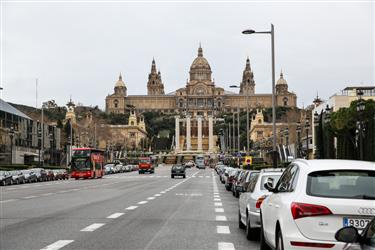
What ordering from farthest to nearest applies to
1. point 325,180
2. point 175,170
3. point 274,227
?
point 175,170 → point 274,227 → point 325,180

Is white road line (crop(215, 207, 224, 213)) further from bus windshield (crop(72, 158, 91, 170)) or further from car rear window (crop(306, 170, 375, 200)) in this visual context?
bus windshield (crop(72, 158, 91, 170))

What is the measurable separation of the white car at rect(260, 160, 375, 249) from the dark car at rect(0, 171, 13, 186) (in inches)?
1646

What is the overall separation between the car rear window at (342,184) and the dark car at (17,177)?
146 ft

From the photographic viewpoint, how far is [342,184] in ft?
25.7

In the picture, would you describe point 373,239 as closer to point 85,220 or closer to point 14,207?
point 85,220

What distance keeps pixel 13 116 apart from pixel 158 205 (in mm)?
57967

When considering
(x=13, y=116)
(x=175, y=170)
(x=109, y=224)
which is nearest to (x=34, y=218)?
(x=109, y=224)

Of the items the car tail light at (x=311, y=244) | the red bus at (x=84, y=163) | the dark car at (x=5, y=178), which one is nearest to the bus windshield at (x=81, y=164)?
the red bus at (x=84, y=163)

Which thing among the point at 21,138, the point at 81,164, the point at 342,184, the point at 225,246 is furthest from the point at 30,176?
the point at 342,184

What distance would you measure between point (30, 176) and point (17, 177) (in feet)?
A: 13.0

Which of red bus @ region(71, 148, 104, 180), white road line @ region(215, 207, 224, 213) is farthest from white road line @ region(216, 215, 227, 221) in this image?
red bus @ region(71, 148, 104, 180)

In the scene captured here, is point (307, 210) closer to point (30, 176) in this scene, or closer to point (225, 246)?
point (225, 246)

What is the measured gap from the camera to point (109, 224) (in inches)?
600

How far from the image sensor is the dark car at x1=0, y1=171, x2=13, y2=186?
47.6 metres
